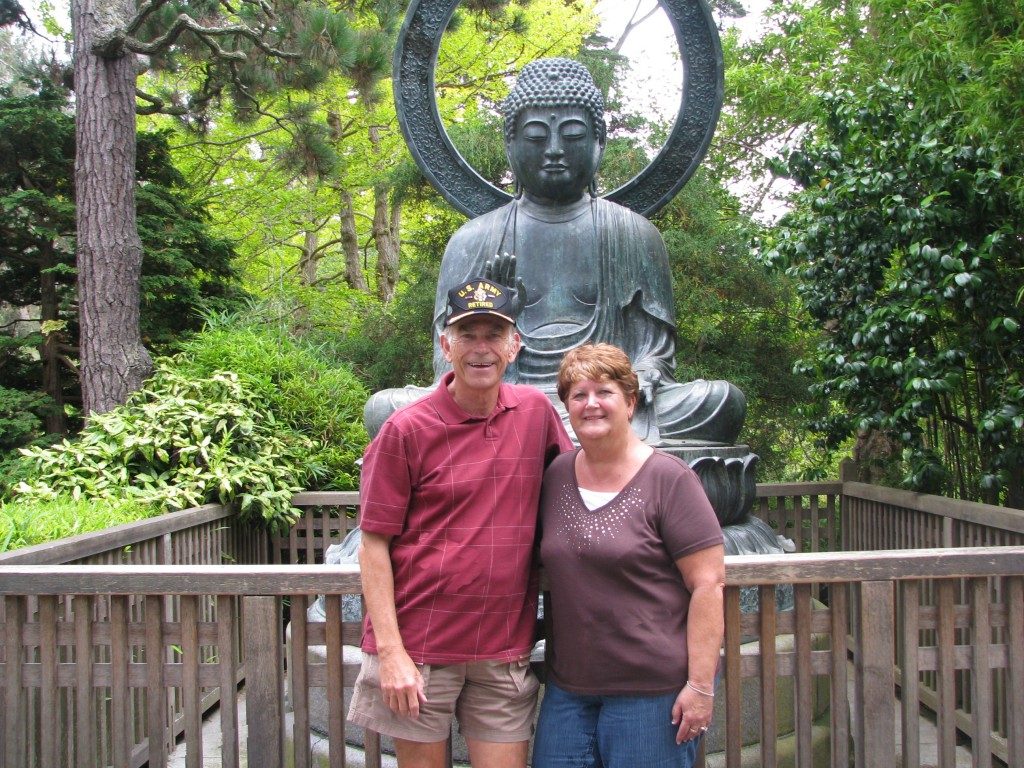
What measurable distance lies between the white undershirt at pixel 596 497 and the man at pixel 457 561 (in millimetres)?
121

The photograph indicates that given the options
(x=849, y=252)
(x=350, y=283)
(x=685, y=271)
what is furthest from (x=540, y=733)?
(x=350, y=283)

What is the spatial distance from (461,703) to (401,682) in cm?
21

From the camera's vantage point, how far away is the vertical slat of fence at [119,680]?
2127 millimetres

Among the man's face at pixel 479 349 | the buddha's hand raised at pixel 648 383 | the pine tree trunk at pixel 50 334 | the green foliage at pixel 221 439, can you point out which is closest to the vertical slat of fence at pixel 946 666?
the man's face at pixel 479 349

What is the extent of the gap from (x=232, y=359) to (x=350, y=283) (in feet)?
19.8

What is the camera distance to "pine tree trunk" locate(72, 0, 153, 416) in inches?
247

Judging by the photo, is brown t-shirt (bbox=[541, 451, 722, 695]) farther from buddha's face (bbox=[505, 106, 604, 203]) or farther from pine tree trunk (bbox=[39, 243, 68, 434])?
pine tree trunk (bbox=[39, 243, 68, 434])

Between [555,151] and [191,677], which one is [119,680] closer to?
[191,677]

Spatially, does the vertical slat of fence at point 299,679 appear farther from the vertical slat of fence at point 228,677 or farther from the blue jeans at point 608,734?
the blue jeans at point 608,734

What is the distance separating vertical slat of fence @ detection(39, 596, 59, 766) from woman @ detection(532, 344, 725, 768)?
4.33 feet

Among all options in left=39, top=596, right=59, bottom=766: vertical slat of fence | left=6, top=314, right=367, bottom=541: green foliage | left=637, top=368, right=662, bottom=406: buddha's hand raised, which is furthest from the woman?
left=6, top=314, right=367, bottom=541: green foliage

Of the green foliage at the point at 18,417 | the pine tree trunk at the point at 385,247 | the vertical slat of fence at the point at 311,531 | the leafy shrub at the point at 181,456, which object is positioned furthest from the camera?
the pine tree trunk at the point at 385,247

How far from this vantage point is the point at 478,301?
1835 mm

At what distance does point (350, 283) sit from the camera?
11867 mm
